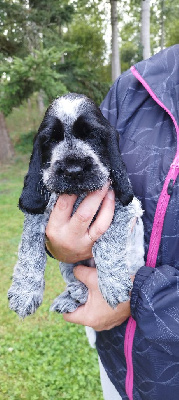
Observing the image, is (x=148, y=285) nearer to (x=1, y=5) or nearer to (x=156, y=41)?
(x=1, y=5)

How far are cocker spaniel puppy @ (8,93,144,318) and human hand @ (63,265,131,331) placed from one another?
5 centimetres

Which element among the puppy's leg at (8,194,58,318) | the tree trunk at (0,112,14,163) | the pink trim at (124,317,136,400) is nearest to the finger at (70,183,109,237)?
the puppy's leg at (8,194,58,318)

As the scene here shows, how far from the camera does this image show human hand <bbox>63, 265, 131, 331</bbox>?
1.79 meters

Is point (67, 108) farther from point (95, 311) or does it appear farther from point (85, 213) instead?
point (95, 311)

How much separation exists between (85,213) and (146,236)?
32cm

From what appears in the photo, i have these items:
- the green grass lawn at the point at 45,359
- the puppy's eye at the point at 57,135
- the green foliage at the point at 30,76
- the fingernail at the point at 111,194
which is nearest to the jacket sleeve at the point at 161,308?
the fingernail at the point at 111,194

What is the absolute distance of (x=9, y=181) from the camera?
40.5 feet

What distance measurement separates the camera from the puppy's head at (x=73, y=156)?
1.74m

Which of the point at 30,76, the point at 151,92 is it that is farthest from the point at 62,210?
the point at 30,76

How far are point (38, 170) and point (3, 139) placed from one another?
1305cm

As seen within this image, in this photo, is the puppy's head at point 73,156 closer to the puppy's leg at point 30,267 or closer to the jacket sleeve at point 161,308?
the puppy's leg at point 30,267

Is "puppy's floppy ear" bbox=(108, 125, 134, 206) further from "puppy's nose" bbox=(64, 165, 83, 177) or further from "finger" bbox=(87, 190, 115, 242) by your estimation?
"puppy's nose" bbox=(64, 165, 83, 177)

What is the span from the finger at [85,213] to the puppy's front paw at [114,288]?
0.28 m

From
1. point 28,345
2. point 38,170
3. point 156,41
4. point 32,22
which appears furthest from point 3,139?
point 156,41
